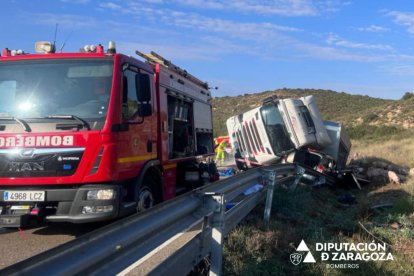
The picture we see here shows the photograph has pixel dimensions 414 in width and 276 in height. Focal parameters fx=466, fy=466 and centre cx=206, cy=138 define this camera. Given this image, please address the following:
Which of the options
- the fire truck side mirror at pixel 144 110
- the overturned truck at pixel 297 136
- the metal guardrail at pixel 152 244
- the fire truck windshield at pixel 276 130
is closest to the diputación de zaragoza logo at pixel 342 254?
the metal guardrail at pixel 152 244

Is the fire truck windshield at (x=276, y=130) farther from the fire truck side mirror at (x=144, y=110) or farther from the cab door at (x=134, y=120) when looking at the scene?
the fire truck side mirror at (x=144, y=110)

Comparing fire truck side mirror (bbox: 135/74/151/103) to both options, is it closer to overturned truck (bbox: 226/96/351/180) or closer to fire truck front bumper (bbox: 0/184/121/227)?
fire truck front bumper (bbox: 0/184/121/227)

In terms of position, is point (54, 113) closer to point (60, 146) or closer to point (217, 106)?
point (60, 146)

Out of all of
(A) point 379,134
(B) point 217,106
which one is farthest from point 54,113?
(B) point 217,106

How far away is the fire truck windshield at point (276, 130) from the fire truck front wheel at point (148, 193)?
7169mm

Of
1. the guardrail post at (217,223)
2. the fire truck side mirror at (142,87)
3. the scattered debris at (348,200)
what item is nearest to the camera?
the guardrail post at (217,223)

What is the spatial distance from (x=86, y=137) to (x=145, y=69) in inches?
81.0

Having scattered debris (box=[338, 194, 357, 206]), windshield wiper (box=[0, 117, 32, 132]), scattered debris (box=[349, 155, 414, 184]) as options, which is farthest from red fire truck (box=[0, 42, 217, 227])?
scattered debris (box=[349, 155, 414, 184])

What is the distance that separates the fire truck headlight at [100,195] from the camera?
589 centimetres

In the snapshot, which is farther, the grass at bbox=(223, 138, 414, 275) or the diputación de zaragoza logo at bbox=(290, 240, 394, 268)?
the diputación de zaragoza logo at bbox=(290, 240, 394, 268)

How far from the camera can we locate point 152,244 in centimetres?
340

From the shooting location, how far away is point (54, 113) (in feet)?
20.4

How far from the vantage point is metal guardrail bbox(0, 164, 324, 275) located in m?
2.47

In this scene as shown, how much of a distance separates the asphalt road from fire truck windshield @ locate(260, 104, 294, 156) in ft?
27.5
